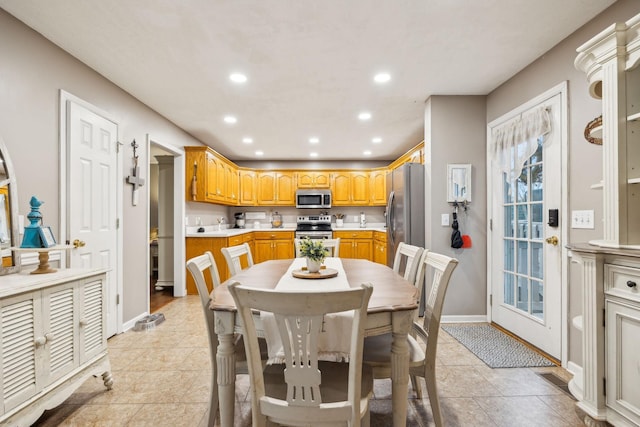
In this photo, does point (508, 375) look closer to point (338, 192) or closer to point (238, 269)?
point (238, 269)

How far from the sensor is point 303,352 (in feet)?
3.41

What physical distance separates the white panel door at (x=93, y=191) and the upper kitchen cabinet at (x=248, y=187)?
3.16 metres

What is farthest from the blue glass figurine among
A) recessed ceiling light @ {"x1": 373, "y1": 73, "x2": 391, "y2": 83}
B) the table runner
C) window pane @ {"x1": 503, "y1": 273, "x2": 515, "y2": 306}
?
window pane @ {"x1": 503, "y1": 273, "x2": 515, "y2": 306}

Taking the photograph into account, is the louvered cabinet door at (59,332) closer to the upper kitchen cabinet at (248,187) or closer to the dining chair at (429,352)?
the dining chair at (429,352)

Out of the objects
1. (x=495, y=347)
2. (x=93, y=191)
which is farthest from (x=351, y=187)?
(x=93, y=191)

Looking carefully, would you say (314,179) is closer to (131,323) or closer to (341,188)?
(341,188)

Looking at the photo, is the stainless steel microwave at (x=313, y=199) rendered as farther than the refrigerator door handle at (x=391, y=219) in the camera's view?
Yes

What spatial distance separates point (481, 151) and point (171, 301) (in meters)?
4.23

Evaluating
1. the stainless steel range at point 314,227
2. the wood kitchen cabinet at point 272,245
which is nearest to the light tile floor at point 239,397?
the wood kitchen cabinet at point 272,245

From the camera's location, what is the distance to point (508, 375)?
2150 millimetres

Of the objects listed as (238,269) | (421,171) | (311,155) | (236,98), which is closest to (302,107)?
(236,98)

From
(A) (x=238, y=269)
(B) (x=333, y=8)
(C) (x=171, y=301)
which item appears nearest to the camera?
(B) (x=333, y=8)

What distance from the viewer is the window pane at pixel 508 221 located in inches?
114

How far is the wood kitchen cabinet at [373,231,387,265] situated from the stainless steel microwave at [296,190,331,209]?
117 cm
